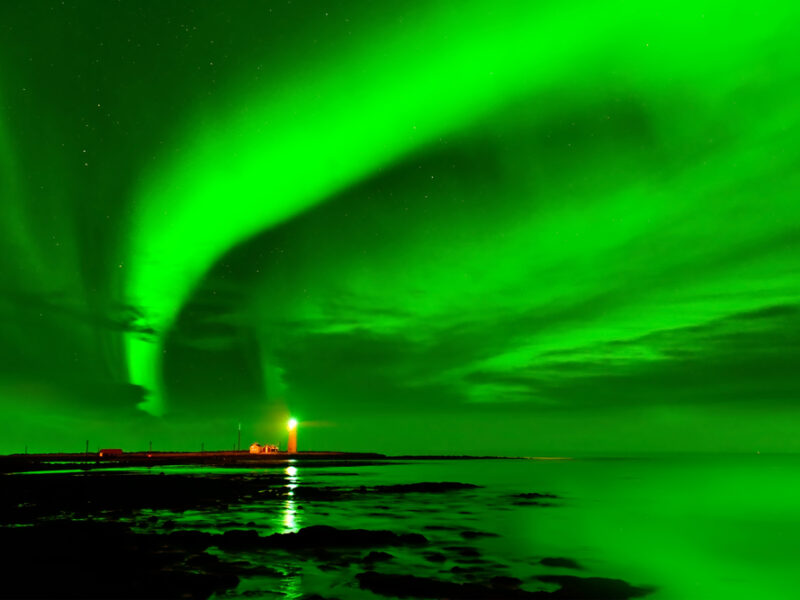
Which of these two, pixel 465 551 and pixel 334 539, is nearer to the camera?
pixel 334 539

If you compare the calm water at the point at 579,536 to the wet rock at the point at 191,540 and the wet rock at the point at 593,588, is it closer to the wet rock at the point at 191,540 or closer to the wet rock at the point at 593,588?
the wet rock at the point at 593,588

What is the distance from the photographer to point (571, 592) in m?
23.7

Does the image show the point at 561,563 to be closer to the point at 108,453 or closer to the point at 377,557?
the point at 377,557

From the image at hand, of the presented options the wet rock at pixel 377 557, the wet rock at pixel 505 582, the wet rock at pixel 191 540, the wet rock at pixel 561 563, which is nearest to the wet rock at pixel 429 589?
the wet rock at pixel 505 582

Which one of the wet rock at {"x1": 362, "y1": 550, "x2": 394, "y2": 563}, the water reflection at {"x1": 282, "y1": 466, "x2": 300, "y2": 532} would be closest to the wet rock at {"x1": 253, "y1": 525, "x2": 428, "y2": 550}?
the wet rock at {"x1": 362, "y1": 550, "x2": 394, "y2": 563}

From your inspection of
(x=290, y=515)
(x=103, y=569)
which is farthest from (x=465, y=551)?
(x=103, y=569)

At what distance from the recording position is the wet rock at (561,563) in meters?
31.1

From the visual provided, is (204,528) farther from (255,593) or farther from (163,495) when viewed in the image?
(163,495)

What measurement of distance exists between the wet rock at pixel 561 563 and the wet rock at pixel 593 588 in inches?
113

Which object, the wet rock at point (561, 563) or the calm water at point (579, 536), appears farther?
the wet rock at point (561, 563)

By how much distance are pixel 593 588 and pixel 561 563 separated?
7875 mm

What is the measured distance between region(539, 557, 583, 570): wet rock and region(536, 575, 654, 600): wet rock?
113 inches

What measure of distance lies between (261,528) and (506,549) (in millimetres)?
14418

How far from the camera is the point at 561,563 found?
32188 millimetres
